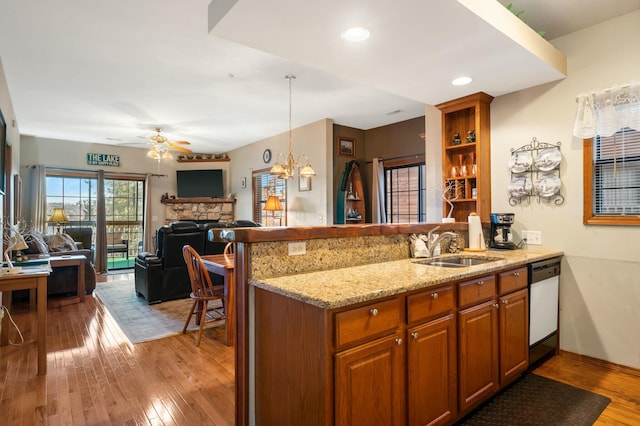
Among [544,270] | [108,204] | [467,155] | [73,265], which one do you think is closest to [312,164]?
[467,155]

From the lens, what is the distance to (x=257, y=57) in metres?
3.56

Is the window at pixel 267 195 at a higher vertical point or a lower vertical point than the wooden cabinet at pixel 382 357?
higher

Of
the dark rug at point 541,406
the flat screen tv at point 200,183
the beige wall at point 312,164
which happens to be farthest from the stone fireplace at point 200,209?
the dark rug at point 541,406

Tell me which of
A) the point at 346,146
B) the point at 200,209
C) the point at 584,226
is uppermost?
the point at 346,146

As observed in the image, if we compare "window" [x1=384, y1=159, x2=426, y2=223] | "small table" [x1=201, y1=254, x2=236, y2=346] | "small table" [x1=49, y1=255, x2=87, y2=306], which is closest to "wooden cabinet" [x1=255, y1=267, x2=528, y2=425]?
"small table" [x1=201, y1=254, x2=236, y2=346]

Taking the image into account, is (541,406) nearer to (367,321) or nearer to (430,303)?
(430,303)

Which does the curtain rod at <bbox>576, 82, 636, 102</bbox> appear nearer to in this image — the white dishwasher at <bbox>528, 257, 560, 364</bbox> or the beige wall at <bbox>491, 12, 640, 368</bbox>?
the beige wall at <bbox>491, 12, 640, 368</bbox>

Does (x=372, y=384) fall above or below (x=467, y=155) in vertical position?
below

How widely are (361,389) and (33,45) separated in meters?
4.04

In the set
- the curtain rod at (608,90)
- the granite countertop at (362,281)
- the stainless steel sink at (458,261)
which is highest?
the curtain rod at (608,90)

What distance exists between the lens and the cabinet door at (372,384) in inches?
58.6

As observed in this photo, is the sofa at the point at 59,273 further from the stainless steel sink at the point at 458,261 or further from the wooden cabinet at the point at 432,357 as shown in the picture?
the wooden cabinet at the point at 432,357

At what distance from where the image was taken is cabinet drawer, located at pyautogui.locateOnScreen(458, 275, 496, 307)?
2.08 m

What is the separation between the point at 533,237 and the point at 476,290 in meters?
1.48
